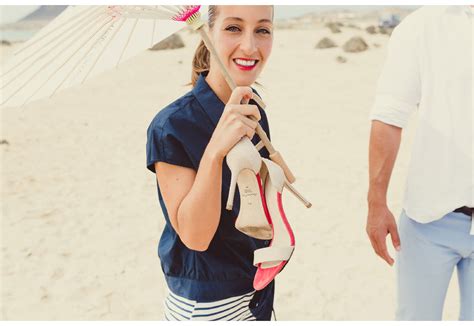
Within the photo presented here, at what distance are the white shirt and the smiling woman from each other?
553 millimetres

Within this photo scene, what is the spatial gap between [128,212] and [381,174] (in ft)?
10.8

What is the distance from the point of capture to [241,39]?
1168mm

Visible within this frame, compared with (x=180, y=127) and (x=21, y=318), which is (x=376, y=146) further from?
(x=21, y=318)

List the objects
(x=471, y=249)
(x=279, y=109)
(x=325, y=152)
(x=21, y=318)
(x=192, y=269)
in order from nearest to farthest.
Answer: (x=192, y=269) < (x=471, y=249) < (x=21, y=318) < (x=325, y=152) < (x=279, y=109)

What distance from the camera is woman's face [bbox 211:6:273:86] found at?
1164 mm

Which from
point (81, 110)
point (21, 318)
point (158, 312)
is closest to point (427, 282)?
point (158, 312)

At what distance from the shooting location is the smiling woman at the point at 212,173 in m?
1.02

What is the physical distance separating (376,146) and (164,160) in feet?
2.68

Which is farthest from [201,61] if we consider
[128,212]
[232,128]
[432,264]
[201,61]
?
[128,212]

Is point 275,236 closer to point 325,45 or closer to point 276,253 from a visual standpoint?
point 276,253

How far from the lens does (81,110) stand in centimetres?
860

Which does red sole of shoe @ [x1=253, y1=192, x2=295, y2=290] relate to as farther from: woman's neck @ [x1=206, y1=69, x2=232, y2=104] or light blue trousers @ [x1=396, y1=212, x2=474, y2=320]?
light blue trousers @ [x1=396, y1=212, x2=474, y2=320]

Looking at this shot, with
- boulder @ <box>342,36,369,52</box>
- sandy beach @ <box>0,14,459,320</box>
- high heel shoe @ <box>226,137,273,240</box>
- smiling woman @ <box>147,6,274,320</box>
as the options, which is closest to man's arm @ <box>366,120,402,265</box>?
smiling woman @ <box>147,6,274,320</box>

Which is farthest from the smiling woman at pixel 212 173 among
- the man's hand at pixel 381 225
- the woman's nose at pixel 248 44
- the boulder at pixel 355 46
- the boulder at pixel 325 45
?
the boulder at pixel 325 45
